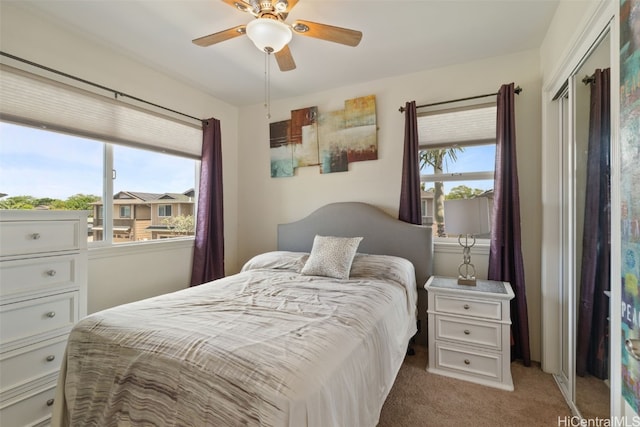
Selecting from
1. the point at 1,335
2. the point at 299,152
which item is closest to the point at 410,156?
the point at 299,152

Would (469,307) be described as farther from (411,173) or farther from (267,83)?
(267,83)

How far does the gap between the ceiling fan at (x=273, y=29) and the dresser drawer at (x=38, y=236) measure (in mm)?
1436

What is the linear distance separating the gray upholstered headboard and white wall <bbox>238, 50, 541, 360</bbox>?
176 millimetres

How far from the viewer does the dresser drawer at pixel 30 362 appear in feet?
4.96

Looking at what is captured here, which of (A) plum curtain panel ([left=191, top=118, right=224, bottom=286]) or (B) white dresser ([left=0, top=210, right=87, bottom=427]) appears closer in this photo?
(B) white dresser ([left=0, top=210, right=87, bottom=427])

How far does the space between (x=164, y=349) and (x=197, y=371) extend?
0.69ft

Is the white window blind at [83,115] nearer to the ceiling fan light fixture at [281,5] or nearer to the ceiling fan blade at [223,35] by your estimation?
the ceiling fan blade at [223,35]

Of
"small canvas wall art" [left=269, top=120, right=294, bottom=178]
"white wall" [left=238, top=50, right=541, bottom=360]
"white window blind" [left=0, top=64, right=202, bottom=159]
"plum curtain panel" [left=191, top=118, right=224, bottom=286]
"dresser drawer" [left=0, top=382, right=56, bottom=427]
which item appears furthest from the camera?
"small canvas wall art" [left=269, top=120, right=294, bottom=178]

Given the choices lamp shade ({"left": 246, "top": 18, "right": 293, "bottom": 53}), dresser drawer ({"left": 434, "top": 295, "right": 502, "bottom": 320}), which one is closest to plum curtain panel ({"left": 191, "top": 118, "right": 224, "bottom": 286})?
lamp shade ({"left": 246, "top": 18, "right": 293, "bottom": 53})

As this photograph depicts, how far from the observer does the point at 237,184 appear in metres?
3.73

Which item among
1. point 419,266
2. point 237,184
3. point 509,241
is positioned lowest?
point 419,266

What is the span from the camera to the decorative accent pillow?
92.4 inches

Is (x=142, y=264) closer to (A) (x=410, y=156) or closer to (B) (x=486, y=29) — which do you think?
(A) (x=410, y=156)

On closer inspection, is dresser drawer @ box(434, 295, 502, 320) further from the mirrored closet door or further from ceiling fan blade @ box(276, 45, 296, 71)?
ceiling fan blade @ box(276, 45, 296, 71)
